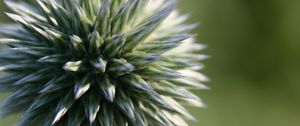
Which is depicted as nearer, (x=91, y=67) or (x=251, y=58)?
(x=91, y=67)

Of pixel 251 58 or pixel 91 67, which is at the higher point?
pixel 91 67

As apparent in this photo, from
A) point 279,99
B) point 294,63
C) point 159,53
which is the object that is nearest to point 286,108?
point 279,99

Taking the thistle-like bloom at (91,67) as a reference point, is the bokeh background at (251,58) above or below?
below

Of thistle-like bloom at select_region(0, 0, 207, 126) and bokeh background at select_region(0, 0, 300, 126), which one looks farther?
bokeh background at select_region(0, 0, 300, 126)

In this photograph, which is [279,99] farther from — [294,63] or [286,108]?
[294,63]

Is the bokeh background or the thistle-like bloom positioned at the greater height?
the thistle-like bloom
